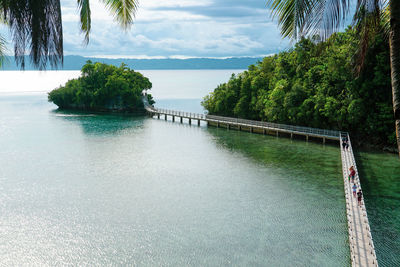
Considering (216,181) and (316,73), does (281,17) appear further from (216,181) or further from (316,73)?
(316,73)

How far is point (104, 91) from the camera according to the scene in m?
89.2

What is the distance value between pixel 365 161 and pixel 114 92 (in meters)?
64.8

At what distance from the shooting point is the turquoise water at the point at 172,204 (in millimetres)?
19688

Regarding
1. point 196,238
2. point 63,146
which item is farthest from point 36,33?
point 63,146

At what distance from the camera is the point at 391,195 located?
1091 inches

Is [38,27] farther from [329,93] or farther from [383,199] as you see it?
[329,93]

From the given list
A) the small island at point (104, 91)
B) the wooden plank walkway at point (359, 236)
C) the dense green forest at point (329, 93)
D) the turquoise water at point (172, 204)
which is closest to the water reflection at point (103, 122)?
the small island at point (104, 91)

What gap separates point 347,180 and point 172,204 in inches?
519

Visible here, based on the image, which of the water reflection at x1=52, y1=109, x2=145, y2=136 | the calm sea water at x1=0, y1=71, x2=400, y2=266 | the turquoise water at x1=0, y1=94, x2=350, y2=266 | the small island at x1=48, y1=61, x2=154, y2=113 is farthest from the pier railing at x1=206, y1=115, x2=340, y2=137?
the small island at x1=48, y1=61, x2=154, y2=113

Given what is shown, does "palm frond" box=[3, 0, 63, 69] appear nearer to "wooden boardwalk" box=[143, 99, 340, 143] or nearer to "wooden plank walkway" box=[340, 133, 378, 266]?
"wooden plank walkway" box=[340, 133, 378, 266]

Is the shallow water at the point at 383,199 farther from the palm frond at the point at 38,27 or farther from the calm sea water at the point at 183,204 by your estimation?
the palm frond at the point at 38,27

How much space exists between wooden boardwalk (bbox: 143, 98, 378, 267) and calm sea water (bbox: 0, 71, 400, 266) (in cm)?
142

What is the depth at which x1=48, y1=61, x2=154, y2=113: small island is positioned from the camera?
290 feet

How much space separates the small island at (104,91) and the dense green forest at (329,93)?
3534 centimetres
